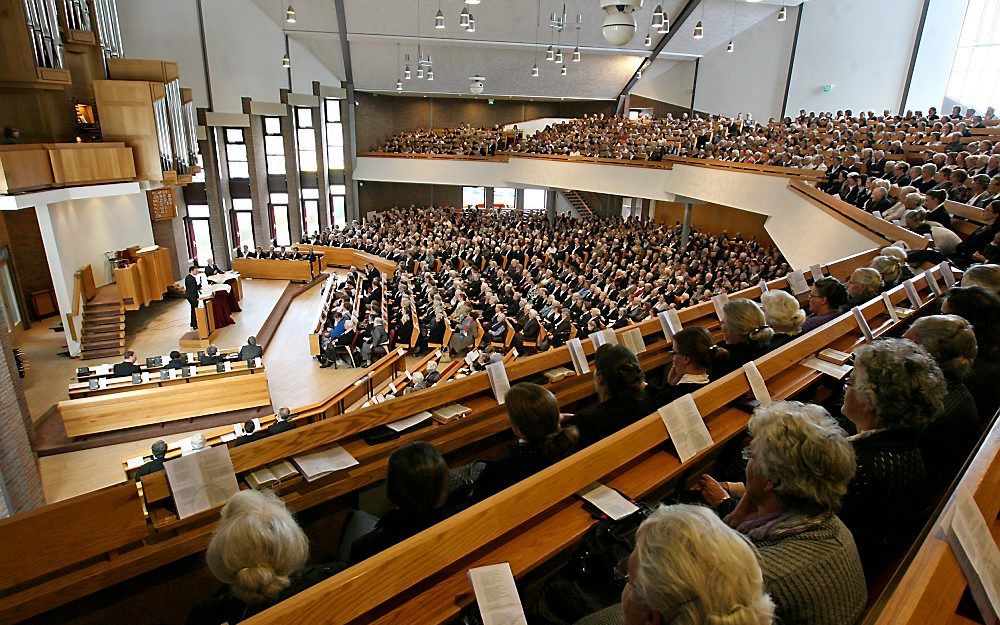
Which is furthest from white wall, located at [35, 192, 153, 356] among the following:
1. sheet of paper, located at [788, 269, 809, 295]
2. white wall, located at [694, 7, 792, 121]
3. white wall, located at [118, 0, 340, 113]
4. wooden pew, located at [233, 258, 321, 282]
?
white wall, located at [694, 7, 792, 121]

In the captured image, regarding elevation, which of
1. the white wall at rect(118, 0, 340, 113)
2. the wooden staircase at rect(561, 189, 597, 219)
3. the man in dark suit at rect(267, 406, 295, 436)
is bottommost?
the man in dark suit at rect(267, 406, 295, 436)

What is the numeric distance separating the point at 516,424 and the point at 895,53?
19930 millimetres

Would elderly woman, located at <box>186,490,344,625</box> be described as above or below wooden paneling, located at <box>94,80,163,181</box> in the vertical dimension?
A: below

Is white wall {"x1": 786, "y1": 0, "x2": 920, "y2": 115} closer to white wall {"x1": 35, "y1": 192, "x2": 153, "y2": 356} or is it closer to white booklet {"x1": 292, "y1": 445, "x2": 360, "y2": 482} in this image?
white wall {"x1": 35, "y1": 192, "x2": 153, "y2": 356}

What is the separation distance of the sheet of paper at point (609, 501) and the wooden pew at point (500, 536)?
38 millimetres

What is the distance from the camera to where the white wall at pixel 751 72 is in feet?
55.3

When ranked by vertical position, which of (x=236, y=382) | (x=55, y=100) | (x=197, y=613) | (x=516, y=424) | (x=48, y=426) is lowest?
(x=48, y=426)

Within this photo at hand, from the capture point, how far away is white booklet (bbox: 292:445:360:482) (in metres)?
1.98

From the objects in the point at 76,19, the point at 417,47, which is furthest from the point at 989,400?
the point at 417,47

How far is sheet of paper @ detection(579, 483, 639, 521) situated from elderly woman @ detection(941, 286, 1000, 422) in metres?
1.65

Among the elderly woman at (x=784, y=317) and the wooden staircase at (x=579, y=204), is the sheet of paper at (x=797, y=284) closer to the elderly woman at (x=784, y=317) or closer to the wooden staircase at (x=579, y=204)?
the elderly woman at (x=784, y=317)

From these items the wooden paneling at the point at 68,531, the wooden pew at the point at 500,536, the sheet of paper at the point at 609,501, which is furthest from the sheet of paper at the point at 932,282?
the wooden paneling at the point at 68,531

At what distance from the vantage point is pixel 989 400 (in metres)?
2.29

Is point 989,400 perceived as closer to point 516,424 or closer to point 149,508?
point 516,424
